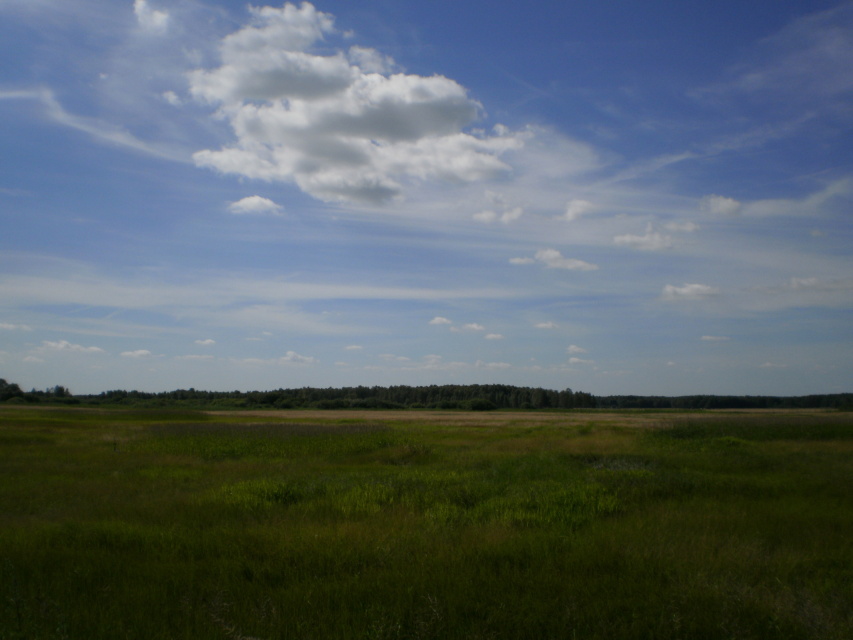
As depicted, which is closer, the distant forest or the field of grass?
the field of grass

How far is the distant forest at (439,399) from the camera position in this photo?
426 feet

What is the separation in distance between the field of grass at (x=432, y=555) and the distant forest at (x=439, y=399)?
11078 cm

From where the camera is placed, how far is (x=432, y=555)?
7547mm

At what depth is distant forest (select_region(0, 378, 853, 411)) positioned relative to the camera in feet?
426

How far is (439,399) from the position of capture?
156 metres

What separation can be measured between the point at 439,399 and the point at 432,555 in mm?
149183

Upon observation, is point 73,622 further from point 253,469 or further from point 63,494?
point 253,469

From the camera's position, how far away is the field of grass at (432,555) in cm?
562

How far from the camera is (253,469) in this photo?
59.2 feet

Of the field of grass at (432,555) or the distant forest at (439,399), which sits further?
the distant forest at (439,399)

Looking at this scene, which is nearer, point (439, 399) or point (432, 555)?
point (432, 555)

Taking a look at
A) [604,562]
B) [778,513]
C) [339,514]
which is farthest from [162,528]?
[778,513]

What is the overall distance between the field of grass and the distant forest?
111 meters

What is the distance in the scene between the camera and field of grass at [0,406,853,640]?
5617 mm
